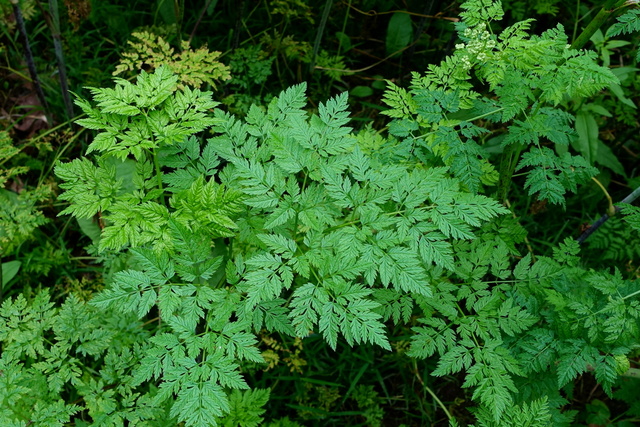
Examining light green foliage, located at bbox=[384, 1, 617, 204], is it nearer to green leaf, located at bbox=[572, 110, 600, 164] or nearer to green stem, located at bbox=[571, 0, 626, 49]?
green stem, located at bbox=[571, 0, 626, 49]

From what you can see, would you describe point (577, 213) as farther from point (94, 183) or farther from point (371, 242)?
point (94, 183)

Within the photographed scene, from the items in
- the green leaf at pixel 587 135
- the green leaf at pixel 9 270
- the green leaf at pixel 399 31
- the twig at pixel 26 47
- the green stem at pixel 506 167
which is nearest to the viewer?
the green stem at pixel 506 167

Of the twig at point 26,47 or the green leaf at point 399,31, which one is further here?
the green leaf at point 399,31

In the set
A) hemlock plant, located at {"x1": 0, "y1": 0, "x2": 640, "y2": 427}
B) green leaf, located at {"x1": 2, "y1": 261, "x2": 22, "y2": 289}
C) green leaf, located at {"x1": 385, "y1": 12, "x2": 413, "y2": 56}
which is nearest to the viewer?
hemlock plant, located at {"x1": 0, "y1": 0, "x2": 640, "y2": 427}

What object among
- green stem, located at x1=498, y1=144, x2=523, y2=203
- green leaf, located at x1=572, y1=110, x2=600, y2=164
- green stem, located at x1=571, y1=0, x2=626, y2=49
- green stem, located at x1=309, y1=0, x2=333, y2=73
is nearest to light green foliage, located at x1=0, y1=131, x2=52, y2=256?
green stem, located at x1=309, y1=0, x2=333, y2=73

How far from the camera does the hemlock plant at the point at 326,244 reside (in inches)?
68.4

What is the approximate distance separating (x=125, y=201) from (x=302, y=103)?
31.9 inches

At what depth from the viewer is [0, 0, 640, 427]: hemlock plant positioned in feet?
5.70

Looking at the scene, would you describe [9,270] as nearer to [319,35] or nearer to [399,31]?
[319,35]

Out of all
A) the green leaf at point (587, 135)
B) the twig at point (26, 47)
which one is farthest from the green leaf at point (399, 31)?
the twig at point (26, 47)

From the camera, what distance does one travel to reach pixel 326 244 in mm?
1803

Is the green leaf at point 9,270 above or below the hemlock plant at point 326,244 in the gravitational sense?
below

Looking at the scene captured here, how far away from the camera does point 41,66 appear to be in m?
3.71

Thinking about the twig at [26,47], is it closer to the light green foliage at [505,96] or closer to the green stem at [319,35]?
the green stem at [319,35]
